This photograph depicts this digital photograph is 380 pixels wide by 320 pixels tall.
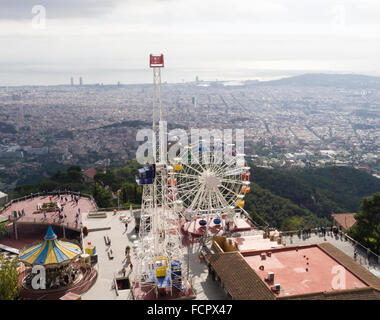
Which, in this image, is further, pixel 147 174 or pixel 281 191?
pixel 281 191

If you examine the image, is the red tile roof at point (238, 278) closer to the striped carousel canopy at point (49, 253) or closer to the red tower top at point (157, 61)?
the striped carousel canopy at point (49, 253)

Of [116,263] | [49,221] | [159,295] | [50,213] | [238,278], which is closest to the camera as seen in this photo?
[238,278]

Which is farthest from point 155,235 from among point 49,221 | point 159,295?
point 49,221

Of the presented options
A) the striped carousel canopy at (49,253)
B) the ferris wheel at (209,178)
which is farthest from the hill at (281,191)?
the striped carousel canopy at (49,253)

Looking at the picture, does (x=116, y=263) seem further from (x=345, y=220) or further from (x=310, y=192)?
(x=310, y=192)
